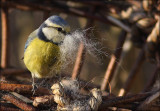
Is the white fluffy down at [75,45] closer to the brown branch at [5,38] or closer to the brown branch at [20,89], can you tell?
the brown branch at [20,89]

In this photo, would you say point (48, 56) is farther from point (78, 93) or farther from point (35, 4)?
point (35, 4)

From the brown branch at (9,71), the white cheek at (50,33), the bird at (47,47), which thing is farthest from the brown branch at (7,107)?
the brown branch at (9,71)

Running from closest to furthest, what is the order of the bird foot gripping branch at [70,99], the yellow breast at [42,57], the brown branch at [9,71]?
the bird foot gripping branch at [70,99] < the yellow breast at [42,57] < the brown branch at [9,71]

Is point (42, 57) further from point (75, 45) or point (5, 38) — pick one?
point (5, 38)

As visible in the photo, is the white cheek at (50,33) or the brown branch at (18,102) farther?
the white cheek at (50,33)

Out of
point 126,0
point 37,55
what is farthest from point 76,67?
point 126,0

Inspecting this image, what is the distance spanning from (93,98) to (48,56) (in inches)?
9.5

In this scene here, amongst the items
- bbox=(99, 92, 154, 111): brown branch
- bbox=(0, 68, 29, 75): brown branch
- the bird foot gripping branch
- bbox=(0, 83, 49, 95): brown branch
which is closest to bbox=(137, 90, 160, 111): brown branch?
bbox=(99, 92, 154, 111): brown branch

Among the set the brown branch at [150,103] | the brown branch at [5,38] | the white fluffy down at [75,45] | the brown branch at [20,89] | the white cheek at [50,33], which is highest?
the brown branch at [5,38]

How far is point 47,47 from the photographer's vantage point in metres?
0.71

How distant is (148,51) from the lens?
872 mm

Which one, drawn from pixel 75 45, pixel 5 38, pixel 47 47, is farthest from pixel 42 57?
pixel 5 38

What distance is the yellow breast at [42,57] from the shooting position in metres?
0.70

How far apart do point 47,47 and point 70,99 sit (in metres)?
0.24
